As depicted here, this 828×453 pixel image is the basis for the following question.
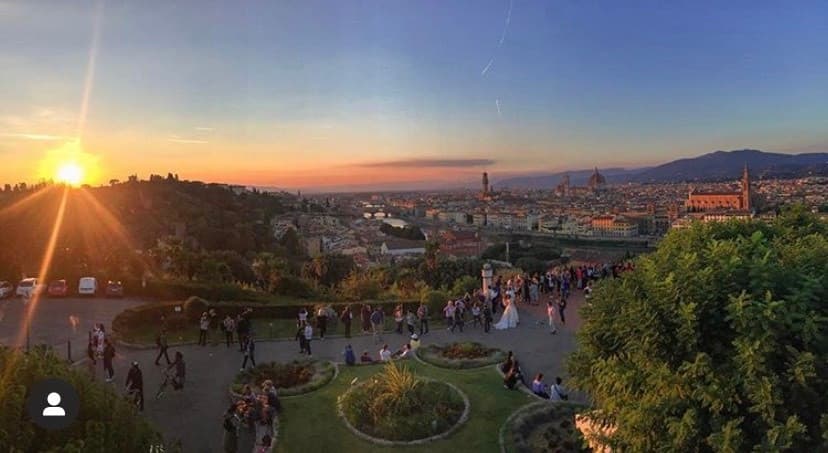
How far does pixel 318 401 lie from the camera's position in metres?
11.6

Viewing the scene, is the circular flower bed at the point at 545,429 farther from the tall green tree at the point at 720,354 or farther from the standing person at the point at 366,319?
the standing person at the point at 366,319

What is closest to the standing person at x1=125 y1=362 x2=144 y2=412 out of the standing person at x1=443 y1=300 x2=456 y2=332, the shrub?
the shrub

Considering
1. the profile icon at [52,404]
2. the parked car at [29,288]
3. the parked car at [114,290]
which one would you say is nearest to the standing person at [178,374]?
the profile icon at [52,404]

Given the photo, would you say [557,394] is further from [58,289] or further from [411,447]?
[58,289]

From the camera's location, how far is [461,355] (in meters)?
13.8

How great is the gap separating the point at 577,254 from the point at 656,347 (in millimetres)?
80120

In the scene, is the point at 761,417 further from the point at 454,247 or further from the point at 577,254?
the point at 577,254

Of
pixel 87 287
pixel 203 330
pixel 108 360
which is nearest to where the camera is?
pixel 108 360

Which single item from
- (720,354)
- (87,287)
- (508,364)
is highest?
(720,354)

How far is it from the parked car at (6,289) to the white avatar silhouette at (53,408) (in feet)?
62.4

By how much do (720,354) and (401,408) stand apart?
17.2 ft

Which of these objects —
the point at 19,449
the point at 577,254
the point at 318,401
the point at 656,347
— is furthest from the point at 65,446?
the point at 577,254

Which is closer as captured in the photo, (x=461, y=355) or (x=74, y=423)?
(x=74, y=423)

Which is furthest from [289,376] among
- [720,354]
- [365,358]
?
[720,354]
